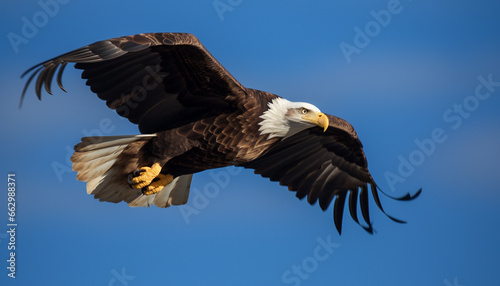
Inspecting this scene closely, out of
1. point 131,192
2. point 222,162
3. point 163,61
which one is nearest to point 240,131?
point 222,162

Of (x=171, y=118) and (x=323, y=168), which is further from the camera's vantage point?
(x=323, y=168)

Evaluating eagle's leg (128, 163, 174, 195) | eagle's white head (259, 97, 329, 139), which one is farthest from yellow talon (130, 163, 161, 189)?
eagle's white head (259, 97, 329, 139)

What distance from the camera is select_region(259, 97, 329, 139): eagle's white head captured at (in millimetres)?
8461

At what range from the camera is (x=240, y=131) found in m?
8.28

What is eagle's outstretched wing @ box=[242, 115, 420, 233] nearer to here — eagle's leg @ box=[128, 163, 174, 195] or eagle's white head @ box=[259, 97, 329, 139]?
eagle's white head @ box=[259, 97, 329, 139]

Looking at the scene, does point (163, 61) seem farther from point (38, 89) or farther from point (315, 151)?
point (315, 151)

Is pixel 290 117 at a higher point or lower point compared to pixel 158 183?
lower

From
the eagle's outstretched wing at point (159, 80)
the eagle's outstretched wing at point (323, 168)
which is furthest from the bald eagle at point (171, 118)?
the eagle's outstretched wing at point (323, 168)

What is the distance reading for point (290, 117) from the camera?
28.1 ft

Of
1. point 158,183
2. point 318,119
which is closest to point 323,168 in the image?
point 318,119

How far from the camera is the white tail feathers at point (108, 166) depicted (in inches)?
328

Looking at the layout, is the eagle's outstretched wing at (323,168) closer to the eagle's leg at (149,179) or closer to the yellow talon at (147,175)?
the eagle's leg at (149,179)

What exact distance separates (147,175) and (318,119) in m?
1.88

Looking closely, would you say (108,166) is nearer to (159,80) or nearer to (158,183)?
(158,183)
